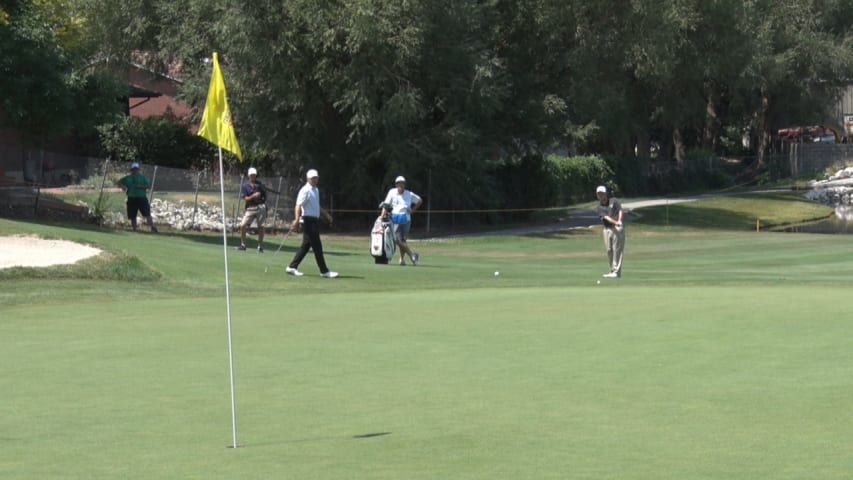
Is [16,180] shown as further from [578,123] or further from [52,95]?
[578,123]

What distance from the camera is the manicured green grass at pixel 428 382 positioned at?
29.8 ft

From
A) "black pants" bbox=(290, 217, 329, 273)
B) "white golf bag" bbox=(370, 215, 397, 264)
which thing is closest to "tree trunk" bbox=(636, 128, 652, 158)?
"white golf bag" bbox=(370, 215, 397, 264)

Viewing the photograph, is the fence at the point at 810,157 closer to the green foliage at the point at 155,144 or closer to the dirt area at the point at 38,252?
the green foliage at the point at 155,144

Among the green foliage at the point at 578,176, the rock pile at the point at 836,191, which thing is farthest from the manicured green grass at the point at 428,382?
the rock pile at the point at 836,191

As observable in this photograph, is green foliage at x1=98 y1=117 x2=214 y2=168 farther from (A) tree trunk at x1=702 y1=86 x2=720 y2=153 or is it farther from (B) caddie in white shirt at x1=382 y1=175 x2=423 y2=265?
(A) tree trunk at x1=702 y1=86 x2=720 y2=153

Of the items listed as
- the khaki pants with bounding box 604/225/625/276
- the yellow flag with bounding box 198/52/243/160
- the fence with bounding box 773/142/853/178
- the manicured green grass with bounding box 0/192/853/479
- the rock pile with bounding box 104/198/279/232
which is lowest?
the manicured green grass with bounding box 0/192/853/479

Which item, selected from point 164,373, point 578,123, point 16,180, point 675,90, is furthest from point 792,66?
point 164,373

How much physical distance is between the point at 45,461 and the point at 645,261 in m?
28.6

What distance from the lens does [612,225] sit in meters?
27.7

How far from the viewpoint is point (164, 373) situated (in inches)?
511

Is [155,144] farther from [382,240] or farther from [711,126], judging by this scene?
[711,126]

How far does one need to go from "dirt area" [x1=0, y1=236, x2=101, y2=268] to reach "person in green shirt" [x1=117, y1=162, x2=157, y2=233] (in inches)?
348

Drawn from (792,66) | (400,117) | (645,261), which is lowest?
(645,261)

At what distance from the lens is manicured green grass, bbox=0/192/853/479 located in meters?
9.08
